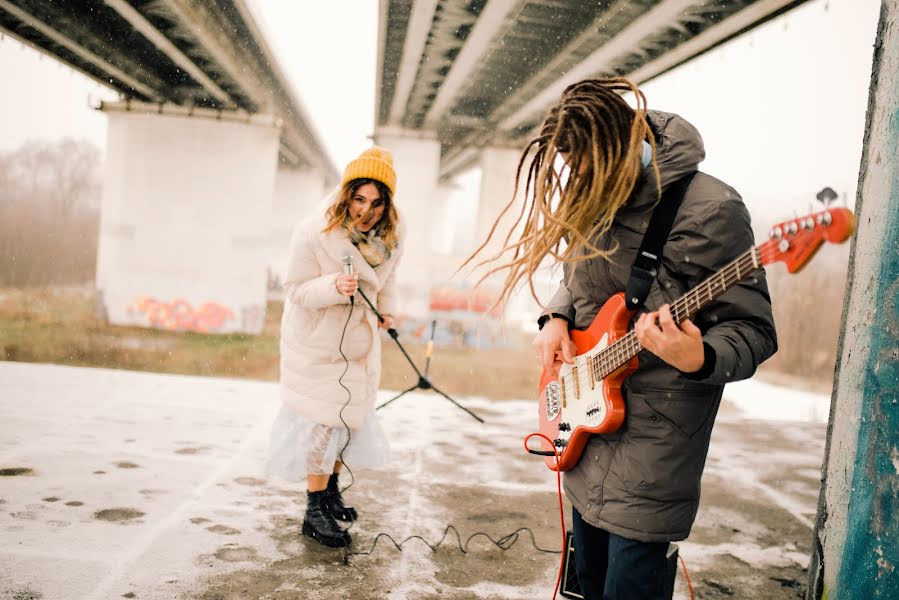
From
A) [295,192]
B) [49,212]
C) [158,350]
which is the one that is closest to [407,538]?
[158,350]

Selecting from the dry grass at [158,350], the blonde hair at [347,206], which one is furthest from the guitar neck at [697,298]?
the dry grass at [158,350]

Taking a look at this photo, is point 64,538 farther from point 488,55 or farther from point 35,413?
point 488,55

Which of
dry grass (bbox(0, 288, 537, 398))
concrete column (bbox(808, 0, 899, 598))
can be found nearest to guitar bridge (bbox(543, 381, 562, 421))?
concrete column (bbox(808, 0, 899, 598))

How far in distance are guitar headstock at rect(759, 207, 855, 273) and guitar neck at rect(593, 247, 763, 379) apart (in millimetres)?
44

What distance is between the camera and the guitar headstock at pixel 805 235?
1280 millimetres

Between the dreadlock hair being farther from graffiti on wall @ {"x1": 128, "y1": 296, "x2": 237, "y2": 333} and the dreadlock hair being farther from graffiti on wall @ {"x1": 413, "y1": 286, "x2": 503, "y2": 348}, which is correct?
graffiti on wall @ {"x1": 128, "y1": 296, "x2": 237, "y2": 333}

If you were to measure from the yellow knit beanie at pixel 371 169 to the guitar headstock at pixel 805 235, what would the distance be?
2.11m

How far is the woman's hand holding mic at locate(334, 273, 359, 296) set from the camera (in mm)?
2996

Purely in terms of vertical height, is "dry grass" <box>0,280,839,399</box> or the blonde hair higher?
the blonde hair

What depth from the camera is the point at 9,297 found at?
13195mm

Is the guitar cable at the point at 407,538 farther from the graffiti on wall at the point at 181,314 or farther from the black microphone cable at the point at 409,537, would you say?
the graffiti on wall at the point at 181,314

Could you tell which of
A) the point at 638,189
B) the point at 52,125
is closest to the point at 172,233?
the point at 52,125

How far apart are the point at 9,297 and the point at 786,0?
14501 millimetres

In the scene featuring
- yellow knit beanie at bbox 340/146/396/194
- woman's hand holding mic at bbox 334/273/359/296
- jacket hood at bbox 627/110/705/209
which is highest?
yellow knit beanie at bbox 340/146/396/194
